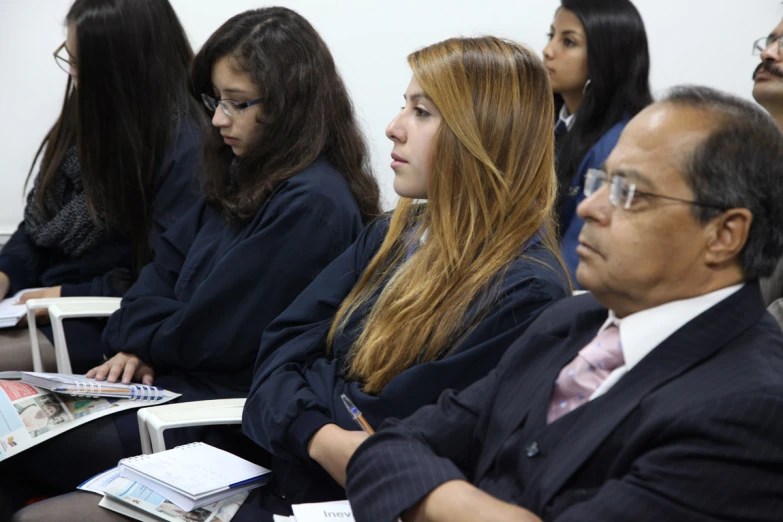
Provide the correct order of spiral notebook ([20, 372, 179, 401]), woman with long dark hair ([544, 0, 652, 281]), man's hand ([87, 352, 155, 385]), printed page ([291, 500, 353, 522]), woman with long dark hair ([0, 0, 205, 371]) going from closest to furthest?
printed page ([291, 500, 353, 522])
spiral notebook ([20, 372, 179, 401])
man's hand ([87, 352, 155, 385])
woman with long dark hair ([0, 0, 205, 371])
woman with long dark hair ([544, 0, 652, 281])

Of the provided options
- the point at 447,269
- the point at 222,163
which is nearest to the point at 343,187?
the point at 222,163

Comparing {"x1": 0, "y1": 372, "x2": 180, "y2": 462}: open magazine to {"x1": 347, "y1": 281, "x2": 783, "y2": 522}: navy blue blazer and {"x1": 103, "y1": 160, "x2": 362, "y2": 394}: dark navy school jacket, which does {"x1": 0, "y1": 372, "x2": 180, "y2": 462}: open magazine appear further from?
{"x1": 347, "y1": 281, "x2": 783, "y2": 522}: navy blue blazer

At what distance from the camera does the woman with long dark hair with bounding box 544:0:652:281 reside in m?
2.99

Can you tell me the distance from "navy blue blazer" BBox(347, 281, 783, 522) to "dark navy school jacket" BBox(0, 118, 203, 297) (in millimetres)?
1557

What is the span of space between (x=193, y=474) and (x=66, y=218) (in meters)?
1.59

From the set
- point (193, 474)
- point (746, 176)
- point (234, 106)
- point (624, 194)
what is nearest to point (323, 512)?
point (193, 474)

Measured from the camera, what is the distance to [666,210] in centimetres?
114

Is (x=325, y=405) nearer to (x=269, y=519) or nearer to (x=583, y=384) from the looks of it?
(x=269, y=519)

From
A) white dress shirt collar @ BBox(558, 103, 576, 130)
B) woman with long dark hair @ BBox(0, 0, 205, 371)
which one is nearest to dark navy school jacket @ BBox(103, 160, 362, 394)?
woman with long dark hair @ BBox(0, 0, 205, 371)

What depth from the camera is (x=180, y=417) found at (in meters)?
1.83

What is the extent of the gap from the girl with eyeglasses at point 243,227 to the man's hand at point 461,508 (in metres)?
0.94

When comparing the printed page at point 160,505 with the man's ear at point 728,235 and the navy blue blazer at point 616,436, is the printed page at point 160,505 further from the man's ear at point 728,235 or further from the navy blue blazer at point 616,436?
the man's ear at point 728,235

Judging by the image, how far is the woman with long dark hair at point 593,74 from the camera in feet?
9.82

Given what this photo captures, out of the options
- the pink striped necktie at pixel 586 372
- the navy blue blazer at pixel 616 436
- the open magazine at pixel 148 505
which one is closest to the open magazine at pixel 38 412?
the open magazine at pixel 148 505
